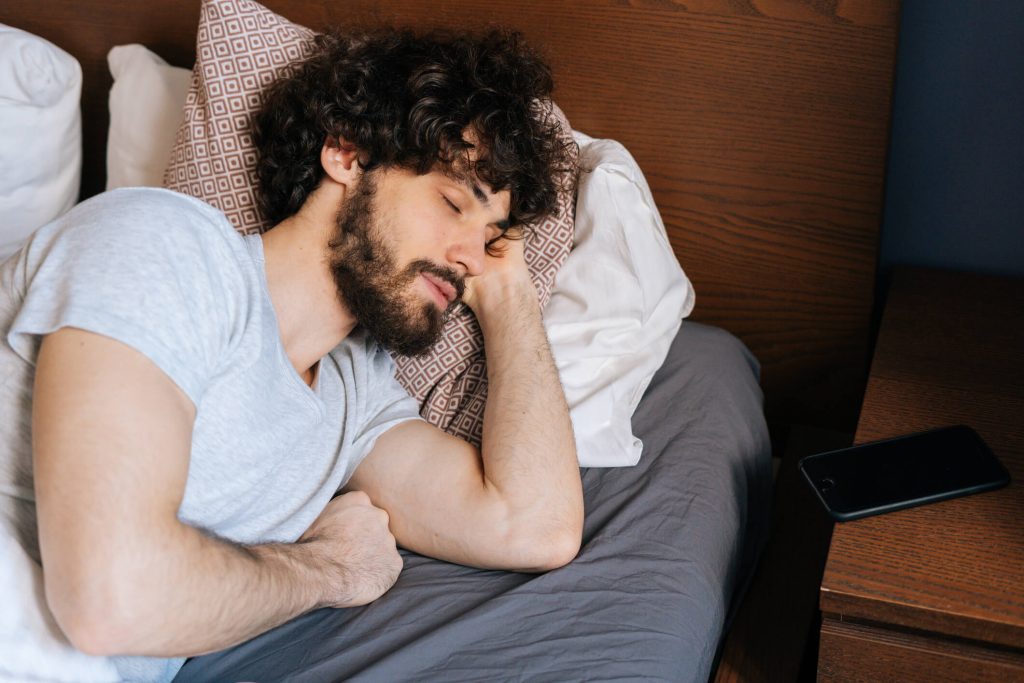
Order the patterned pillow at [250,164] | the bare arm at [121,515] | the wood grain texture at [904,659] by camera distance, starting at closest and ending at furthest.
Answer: the bare arm at [121,515] → the wood grain texture at [904,659] → the patterned pillow at [250,164]

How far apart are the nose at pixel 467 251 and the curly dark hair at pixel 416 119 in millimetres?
73

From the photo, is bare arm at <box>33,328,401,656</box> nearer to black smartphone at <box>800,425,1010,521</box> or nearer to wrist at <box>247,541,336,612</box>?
wrist at <box>247,541,336,612</box>

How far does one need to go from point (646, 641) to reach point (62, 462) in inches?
23.0

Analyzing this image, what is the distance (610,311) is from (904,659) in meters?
0.56

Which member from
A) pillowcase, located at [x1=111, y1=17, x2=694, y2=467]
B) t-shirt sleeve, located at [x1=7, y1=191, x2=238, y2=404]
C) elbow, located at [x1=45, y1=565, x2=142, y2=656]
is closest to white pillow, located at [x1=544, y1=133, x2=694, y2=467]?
pillowcase, located at [x1=111, y1=17, x2=694, y2=467]

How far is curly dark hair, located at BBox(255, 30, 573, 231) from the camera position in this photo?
1238 millimetres

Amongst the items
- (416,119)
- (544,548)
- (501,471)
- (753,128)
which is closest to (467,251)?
(416,119)

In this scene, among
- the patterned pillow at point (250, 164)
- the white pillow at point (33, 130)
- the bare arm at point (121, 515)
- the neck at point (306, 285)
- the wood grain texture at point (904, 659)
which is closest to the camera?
the bare arm at point (121, 515)

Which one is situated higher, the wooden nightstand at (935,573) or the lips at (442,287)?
the lips at (442,287)

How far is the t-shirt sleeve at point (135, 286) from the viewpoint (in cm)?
90

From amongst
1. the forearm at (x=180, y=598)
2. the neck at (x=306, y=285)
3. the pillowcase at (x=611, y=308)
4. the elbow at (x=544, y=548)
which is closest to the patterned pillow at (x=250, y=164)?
the pillowcase at (x=611, y=308)

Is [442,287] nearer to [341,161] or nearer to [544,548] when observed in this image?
[341,161]

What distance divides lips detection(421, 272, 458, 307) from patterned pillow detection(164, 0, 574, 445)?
83mm

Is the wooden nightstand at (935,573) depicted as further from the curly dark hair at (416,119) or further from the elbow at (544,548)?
the curly dark hair at (416,119)
